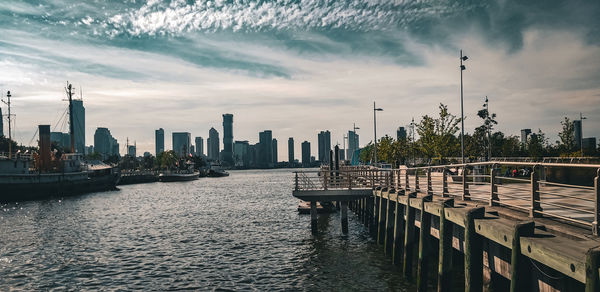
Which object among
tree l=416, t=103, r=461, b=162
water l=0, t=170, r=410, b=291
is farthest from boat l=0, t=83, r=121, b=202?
tree l=416, t=103, r=461, b=162

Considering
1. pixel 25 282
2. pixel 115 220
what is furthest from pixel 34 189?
pixel 25 282

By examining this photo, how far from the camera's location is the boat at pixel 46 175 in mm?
63531

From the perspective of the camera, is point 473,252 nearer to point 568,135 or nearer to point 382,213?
point 382,213

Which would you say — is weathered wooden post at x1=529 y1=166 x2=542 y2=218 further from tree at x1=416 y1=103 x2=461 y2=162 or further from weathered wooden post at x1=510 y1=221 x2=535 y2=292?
tree at x1=416 y1=103 x2=461 y2=162

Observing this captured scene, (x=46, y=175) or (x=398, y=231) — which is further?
(x=46, y=175)

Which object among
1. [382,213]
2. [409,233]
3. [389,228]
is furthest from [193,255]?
[409,233]

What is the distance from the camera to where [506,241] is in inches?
308

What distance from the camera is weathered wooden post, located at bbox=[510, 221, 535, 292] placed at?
7.34 meters

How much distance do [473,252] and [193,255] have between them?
17.5m

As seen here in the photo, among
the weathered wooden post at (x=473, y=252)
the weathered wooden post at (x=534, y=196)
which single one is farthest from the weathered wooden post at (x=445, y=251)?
the weathered wooden post at (x=534, y=196)

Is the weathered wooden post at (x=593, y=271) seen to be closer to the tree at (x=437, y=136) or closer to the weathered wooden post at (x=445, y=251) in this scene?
the weathered wooden post at (x=445, y=251)

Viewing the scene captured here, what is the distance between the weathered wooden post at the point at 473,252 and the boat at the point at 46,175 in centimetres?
6898

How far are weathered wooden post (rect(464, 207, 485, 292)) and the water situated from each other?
689 centimetres

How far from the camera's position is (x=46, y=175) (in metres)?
70.9
